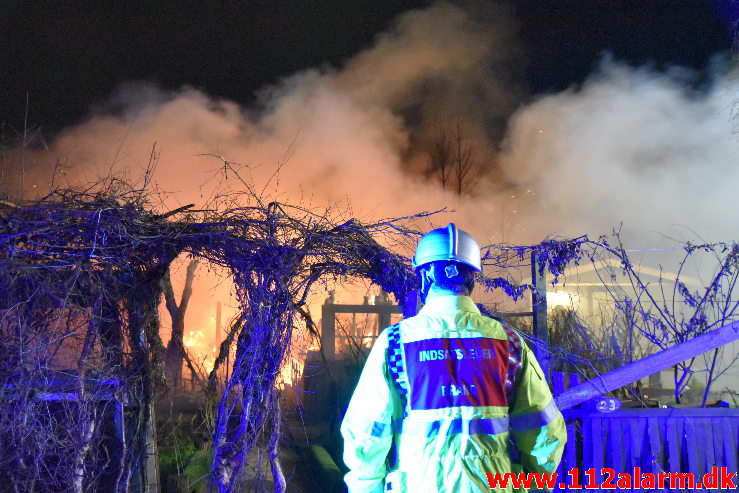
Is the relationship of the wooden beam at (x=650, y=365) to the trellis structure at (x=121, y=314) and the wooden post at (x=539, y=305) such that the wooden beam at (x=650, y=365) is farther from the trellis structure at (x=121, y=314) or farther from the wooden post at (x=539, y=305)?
the trellis structure at (x=121, y=314)

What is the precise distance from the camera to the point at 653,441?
215 inches

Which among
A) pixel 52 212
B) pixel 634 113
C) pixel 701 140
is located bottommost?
pixel 52 212

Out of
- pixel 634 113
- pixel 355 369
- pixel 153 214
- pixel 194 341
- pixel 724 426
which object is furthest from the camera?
pixel 634 113

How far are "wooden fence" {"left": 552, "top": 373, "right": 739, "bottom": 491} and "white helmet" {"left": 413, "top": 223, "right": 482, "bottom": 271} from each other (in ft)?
11.4

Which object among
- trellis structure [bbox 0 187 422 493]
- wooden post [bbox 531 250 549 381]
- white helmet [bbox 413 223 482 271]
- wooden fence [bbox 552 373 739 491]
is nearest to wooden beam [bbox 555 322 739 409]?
wooden fence [bbox 552 373 739 491]

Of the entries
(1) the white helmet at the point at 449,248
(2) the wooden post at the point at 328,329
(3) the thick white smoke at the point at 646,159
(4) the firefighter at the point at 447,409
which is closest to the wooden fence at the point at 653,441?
(4) the firefighter at the point at 447,409

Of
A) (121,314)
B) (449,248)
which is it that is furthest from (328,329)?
(449,248)

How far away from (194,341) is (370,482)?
17.0 m

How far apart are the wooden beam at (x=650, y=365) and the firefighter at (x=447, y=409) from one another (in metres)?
3.12

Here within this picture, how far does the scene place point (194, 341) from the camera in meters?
18.4

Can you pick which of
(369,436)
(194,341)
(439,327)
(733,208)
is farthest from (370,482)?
(733,208)

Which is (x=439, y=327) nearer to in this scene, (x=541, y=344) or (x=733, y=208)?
(x=541, y=344)

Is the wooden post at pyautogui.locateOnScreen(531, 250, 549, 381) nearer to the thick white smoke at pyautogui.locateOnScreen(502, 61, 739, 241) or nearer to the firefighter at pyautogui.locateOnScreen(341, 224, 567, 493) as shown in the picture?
the firefighter at pyautogui.locateOnScreen(341, 224, 567, 493)

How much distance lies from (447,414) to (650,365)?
3864 millimetres
